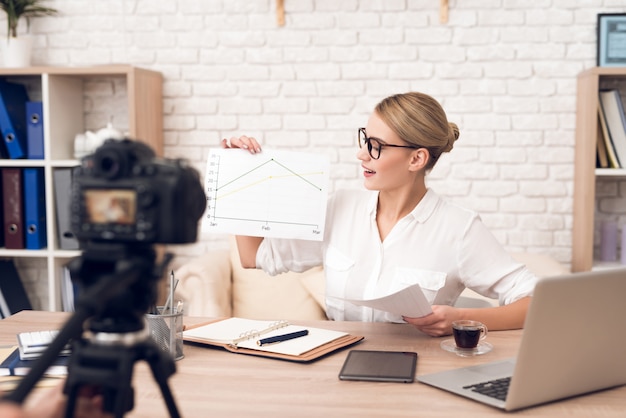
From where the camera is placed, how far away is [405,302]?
1.58 m

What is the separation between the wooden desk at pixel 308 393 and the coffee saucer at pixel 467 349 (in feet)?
0.06

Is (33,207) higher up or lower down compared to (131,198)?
lower down

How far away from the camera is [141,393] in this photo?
1325 millimetres

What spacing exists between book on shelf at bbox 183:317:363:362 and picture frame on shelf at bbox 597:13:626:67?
2.12 meters

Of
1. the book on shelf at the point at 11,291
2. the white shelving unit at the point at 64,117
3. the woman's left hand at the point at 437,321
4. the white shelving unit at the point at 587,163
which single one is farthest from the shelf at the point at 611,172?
the book on shelf at the point at 11,291

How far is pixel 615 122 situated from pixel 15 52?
8.97 feet

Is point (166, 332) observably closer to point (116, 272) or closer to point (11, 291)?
point (116, 272)

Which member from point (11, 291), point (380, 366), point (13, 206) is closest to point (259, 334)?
point (380, 366)

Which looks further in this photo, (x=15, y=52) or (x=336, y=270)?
(x=15, y=52)

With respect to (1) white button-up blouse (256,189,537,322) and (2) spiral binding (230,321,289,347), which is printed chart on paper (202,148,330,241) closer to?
(1) white button-up blouse (256,189,537,322)

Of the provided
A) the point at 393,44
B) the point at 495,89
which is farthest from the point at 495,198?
the point at 393,44

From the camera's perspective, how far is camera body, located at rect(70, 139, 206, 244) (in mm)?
877

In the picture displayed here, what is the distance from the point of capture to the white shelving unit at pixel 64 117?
126 inches

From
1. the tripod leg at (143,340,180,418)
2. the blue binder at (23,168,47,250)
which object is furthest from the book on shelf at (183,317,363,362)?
the blue binder at (23,168,47,250)
